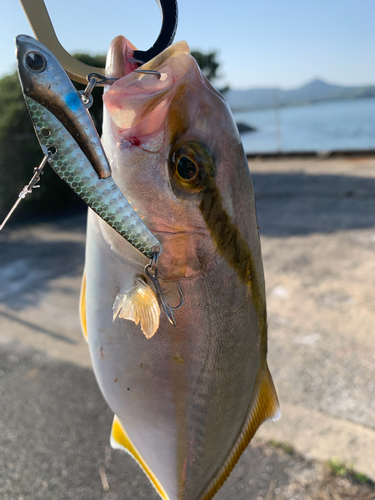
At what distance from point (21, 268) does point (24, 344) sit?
105 inches

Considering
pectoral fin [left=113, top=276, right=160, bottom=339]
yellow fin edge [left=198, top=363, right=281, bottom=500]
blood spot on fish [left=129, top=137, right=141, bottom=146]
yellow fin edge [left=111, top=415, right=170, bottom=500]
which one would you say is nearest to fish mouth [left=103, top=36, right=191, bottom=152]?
blood spot on fish [left=129, top=137, right=141, bottom=146]

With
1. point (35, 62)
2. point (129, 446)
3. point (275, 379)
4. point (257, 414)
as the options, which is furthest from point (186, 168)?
point (275, 379)

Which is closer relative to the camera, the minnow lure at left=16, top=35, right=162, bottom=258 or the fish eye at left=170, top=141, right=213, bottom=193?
the minnow lure at left=16, top=35, right=162, bottom=258

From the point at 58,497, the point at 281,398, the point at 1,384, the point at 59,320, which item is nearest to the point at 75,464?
the point at 58,497

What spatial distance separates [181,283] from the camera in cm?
103

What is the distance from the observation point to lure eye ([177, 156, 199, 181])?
945mm

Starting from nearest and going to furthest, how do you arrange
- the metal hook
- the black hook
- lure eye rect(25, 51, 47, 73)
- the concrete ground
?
lure eye rect(25, 51, 47, 73), the metal hook, the black hook, the concrete ground

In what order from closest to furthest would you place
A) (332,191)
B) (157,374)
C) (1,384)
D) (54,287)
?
(157,374) → (1,384) → (54,287) → (332,191)

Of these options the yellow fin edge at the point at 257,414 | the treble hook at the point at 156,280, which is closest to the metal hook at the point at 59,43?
the treble hook at the point at 156,280

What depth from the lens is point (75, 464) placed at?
3111 millimetres

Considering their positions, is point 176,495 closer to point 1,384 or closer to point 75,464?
point 75,464

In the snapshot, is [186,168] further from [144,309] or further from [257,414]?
[257,414]

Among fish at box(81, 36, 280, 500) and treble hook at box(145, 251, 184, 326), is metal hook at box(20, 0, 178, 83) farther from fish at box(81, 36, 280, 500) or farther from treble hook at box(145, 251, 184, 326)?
treble hook at box(145, 251, 184, 326)

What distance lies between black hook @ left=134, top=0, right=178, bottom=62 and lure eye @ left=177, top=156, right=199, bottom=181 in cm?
27
